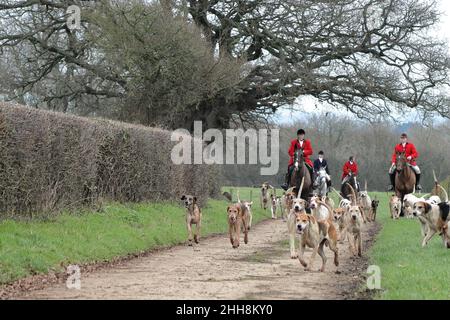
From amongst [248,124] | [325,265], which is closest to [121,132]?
[325,265]

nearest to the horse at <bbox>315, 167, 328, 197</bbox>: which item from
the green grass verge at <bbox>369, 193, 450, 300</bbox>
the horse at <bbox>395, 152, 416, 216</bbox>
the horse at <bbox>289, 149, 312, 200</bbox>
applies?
the horse at <bbox>395, 152, 416, 216</bbox>

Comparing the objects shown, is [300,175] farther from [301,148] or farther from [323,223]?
[323,223]

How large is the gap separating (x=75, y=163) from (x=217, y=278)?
18.4ft

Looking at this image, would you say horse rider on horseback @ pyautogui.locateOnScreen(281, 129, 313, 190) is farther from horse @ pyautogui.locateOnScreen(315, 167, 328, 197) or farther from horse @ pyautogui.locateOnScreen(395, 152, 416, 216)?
horse @ pyautogui.locateOnScreen(395, 152, 416, 216)

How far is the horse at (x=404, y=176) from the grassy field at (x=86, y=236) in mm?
5878

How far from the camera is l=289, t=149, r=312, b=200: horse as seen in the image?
17438 millimetres

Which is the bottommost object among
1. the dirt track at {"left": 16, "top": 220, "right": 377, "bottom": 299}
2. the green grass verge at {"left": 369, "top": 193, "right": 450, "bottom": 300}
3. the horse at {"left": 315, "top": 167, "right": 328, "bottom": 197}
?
the dirt track at {"left": 16, "top": 220, "right": 377, "bottom": 299}

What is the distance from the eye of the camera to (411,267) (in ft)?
33.7

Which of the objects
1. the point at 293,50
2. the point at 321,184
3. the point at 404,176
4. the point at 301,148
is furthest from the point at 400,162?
the point at 293,50

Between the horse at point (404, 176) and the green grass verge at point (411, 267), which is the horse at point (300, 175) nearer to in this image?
the green grass verge at point (411, 267)

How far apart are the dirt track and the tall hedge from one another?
2.20 meters

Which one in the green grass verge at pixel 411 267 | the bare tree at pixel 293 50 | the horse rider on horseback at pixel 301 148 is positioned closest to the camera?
the green grass verge at pixel 411 267

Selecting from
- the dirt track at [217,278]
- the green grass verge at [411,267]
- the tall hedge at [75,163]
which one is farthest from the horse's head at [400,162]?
the dirt track at [217,278]

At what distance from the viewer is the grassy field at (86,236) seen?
33.7 ft
